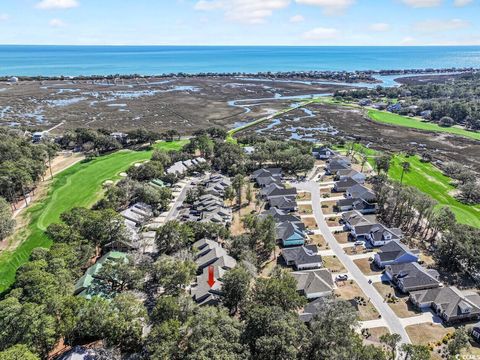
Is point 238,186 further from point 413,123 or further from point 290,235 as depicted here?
point 413,123

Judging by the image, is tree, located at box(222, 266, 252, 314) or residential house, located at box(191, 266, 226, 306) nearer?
tree, located at box(222, 266, 252, 314)

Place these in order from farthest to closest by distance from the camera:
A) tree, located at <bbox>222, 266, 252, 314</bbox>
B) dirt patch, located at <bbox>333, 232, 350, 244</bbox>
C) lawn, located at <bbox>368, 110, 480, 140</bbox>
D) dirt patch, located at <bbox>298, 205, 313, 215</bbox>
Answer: lawn, located at <bbox>368, 110, 480, 140</bbox>, dirt patch, located at <bbox>298, 205, 313, 215</bbox>, dirt patch, located at <bbox>333, 232, 350, 244</bbox>, tree, located at <bbox>222, 266, 252, 314</bbox>

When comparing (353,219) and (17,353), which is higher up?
(17,353)

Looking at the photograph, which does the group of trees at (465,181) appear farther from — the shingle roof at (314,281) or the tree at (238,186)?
the tree at (238,186)

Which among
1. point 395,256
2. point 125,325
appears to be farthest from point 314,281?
point 125,325

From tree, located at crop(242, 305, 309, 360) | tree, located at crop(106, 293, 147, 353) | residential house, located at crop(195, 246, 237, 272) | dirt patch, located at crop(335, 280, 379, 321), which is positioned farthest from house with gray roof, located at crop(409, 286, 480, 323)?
tree, located at crop(106, 293, 147, 353)

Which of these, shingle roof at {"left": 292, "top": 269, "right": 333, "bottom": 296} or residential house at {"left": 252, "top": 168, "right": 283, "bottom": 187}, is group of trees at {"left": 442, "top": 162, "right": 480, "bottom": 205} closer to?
residential house at {"left": 252, "top": 168, "right": 283, "bottom": 187}

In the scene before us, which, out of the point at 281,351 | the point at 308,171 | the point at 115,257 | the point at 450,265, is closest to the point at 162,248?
the point at 115,257
